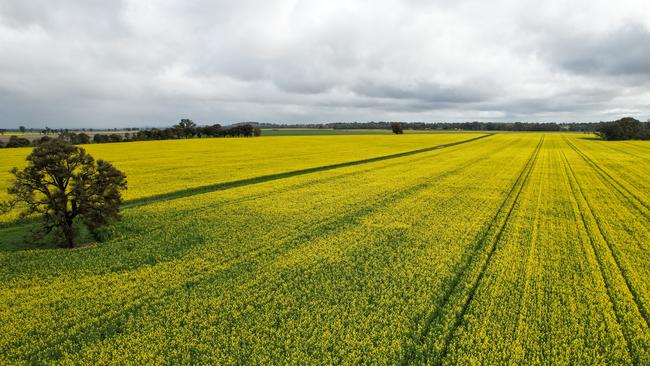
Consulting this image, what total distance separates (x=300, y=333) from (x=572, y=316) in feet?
22.5

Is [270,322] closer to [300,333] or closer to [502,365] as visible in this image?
[300,333]

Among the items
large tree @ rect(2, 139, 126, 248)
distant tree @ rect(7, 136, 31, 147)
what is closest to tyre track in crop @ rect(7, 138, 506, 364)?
large tree @ rect(2, 139, 126, 248)

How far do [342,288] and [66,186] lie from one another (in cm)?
1255

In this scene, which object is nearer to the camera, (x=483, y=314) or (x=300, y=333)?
(x=300, y=333)

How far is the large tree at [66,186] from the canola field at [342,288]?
1269mm

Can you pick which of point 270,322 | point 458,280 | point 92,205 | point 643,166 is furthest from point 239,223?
point 643,166

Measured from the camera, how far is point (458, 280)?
9758mm

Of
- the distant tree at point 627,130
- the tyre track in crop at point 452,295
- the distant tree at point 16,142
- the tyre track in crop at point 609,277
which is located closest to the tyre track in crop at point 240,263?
the tyre track in crop at point 452,295

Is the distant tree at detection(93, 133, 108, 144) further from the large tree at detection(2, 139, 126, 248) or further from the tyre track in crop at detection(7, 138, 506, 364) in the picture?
the tyre track in crop at detection(7, 138, 506, 364)

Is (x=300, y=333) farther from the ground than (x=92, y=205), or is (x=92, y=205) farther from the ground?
(x=92, y=205)

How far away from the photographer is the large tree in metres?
12.6

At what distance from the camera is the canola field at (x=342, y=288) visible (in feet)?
22.5

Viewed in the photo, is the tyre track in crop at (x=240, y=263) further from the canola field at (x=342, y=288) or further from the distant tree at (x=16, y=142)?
the distant tree at (x=16, y=142)

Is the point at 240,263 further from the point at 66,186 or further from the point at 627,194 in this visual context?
the point at 627,194
